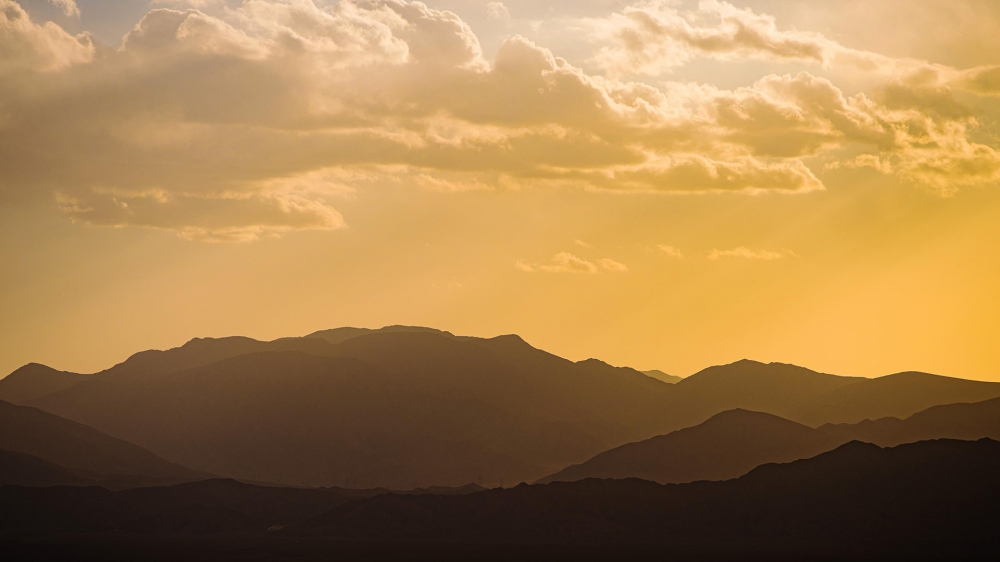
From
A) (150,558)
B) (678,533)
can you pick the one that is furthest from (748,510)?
(150,558)

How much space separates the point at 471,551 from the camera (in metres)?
180

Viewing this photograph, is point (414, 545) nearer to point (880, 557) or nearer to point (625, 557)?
point (625, 557)

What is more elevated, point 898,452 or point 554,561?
point 898,452

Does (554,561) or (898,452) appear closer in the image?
(554,561)

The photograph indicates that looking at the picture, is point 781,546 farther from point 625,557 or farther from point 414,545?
point 414,545

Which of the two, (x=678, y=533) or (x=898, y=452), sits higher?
(x=898, y=452)

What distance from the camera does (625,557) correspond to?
6624 inches

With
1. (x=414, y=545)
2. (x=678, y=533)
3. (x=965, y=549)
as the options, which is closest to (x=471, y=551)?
(x=414, y=545)

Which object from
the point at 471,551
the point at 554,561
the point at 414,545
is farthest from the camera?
the point at 414,545

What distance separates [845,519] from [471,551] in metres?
64.2

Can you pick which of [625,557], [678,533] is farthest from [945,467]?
[625,557]

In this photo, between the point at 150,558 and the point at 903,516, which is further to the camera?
the point at 903,516

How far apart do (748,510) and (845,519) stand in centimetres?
1776

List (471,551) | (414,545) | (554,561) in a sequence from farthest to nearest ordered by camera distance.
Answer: (414,545)
(471,551)
(554,561)
